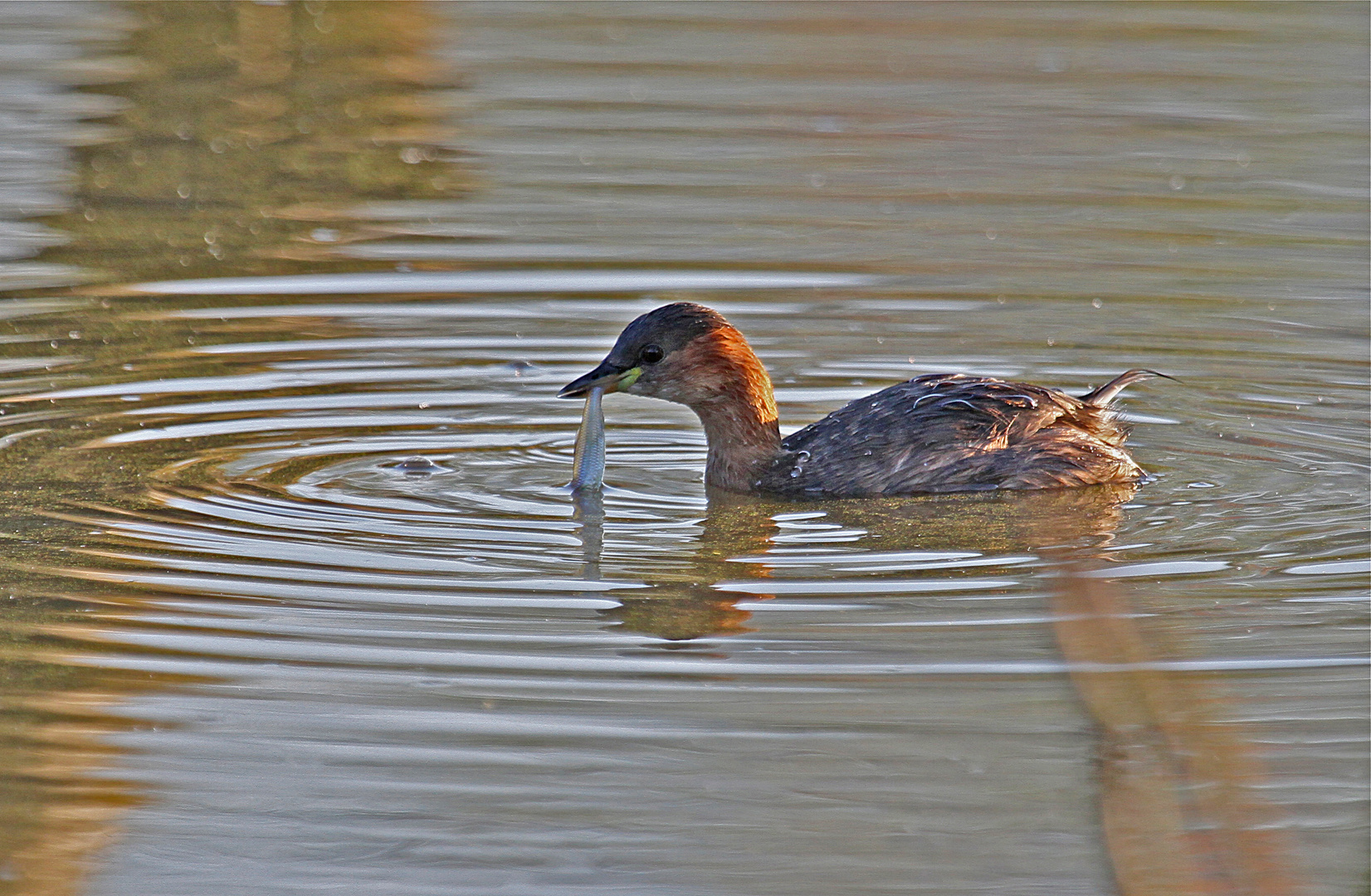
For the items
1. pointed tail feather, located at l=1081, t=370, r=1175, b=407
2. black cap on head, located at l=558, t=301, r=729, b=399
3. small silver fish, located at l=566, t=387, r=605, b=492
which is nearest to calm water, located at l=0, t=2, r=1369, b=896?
small silver fish, located at l=566, t=387, r=605, b=492

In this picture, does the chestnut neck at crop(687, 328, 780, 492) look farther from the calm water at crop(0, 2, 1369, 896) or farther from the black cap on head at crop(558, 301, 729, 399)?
the calm water at crop(0, 2, 1369, 896)

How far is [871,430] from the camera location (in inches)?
300

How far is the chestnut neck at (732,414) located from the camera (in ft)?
25.4

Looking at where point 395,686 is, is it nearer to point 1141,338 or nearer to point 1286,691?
point 1286,691

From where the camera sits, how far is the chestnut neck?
25.4 feet

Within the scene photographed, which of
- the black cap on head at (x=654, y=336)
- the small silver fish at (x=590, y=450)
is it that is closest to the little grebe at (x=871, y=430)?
the black cap on head at (x=654, y=336)

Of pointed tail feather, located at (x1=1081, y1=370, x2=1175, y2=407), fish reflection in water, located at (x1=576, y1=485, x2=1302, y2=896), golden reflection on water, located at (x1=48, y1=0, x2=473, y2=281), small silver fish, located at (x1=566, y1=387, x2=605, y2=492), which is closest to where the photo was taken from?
fish reflection in water, located at (x1=576, y1=485, x2=1302, y2=896)

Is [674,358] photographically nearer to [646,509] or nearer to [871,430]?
[646,509]

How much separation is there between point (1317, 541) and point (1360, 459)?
1190 millimetres

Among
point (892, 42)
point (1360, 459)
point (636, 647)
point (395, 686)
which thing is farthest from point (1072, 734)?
point (892, 42)

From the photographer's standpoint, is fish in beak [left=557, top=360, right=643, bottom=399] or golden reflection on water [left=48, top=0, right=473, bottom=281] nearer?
fish in beak [left=557, top=360, right=643, bottom=399]

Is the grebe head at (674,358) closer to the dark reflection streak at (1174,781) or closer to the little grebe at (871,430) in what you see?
the little grebe at (871,430)

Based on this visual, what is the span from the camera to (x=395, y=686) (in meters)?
5.31

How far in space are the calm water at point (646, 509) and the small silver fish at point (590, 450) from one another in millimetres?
138
